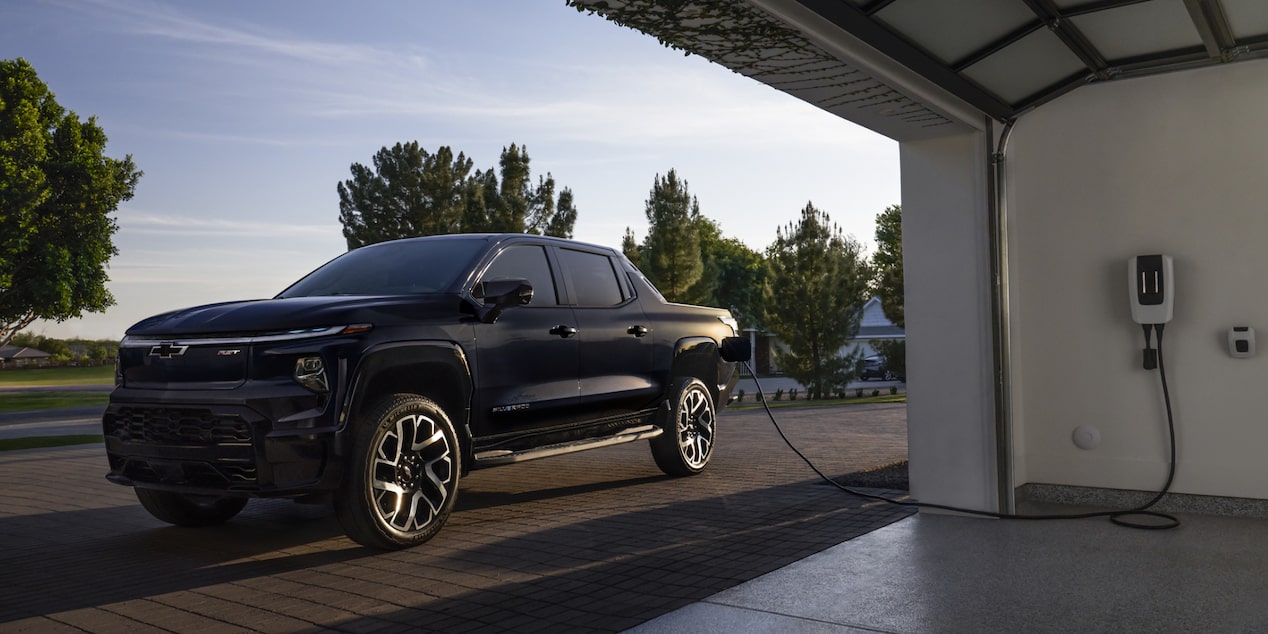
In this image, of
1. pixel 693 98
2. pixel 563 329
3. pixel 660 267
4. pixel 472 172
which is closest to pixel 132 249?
pixel 472 172

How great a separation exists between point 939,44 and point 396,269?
12.7ft

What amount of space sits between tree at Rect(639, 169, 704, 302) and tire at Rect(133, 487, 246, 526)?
96.1ft

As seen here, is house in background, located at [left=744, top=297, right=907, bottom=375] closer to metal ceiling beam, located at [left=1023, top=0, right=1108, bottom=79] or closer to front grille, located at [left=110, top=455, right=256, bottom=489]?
metal ceiling beam, located at [left=1023, top=0, right=1108, bottom=79]

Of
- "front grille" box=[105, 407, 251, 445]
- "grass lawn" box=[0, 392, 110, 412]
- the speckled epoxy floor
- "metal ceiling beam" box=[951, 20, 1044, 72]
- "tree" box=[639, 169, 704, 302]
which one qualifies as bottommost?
"grass lawn" box=[0, 392, 110, 412]

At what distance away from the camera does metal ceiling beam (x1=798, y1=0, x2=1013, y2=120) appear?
471 cm

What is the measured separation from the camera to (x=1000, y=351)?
21.1 ft

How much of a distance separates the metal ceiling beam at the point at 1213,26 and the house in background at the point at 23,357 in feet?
212

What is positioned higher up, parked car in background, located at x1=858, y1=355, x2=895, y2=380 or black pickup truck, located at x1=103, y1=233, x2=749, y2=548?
black pickup truck, located at x1=103, y1=233, x2=749, y2=548

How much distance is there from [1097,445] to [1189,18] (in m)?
2.95

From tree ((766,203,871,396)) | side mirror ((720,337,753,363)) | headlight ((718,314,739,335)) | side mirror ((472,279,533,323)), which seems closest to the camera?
side mirror ((472,279,533,323))

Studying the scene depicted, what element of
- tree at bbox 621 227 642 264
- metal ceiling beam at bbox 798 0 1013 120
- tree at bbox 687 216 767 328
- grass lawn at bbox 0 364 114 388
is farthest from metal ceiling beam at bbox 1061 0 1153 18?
tree at bbox 687 216 767 328

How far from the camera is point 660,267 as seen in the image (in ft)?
119

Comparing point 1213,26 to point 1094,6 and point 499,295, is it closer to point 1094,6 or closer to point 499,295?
point 1094,6

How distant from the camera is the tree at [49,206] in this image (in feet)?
108
